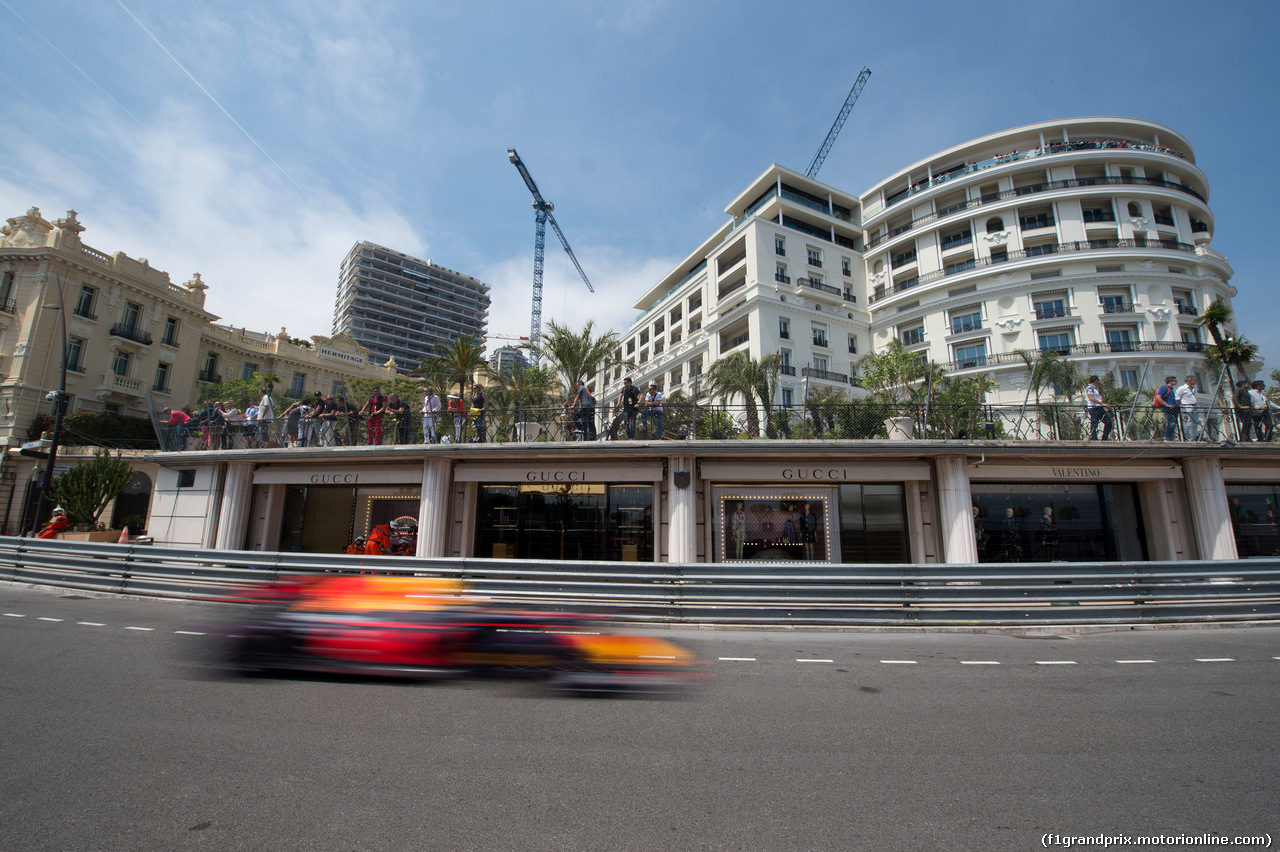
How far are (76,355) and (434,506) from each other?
1524 inches

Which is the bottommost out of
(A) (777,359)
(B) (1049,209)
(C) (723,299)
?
(A) (777,359)

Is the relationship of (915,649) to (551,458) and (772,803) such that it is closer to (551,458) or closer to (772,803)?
(772,803)

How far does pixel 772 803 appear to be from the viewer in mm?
3449

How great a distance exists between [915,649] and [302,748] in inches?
307

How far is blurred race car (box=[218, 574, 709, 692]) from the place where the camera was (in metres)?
6.00

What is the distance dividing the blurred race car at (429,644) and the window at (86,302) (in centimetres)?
4528

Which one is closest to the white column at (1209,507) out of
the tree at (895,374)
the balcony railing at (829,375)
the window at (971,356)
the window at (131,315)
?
the tree at (895,374)

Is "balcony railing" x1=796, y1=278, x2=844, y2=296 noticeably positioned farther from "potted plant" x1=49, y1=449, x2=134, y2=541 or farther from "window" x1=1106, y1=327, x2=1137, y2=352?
"potted plant" x1=49, y1=449, x2=134, y2=541

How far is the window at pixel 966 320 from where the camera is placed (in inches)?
1902

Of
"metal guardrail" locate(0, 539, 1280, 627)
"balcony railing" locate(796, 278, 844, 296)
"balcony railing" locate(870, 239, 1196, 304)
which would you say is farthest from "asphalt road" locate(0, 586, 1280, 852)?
"balcony railing" locate(870, 239, 1196, 304)

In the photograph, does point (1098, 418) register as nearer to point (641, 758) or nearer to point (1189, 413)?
point (1189, 413)

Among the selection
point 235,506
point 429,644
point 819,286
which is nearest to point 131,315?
point 235,506

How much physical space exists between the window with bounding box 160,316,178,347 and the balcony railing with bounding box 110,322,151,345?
1700mm

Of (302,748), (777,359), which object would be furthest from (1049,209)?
(302,748)
